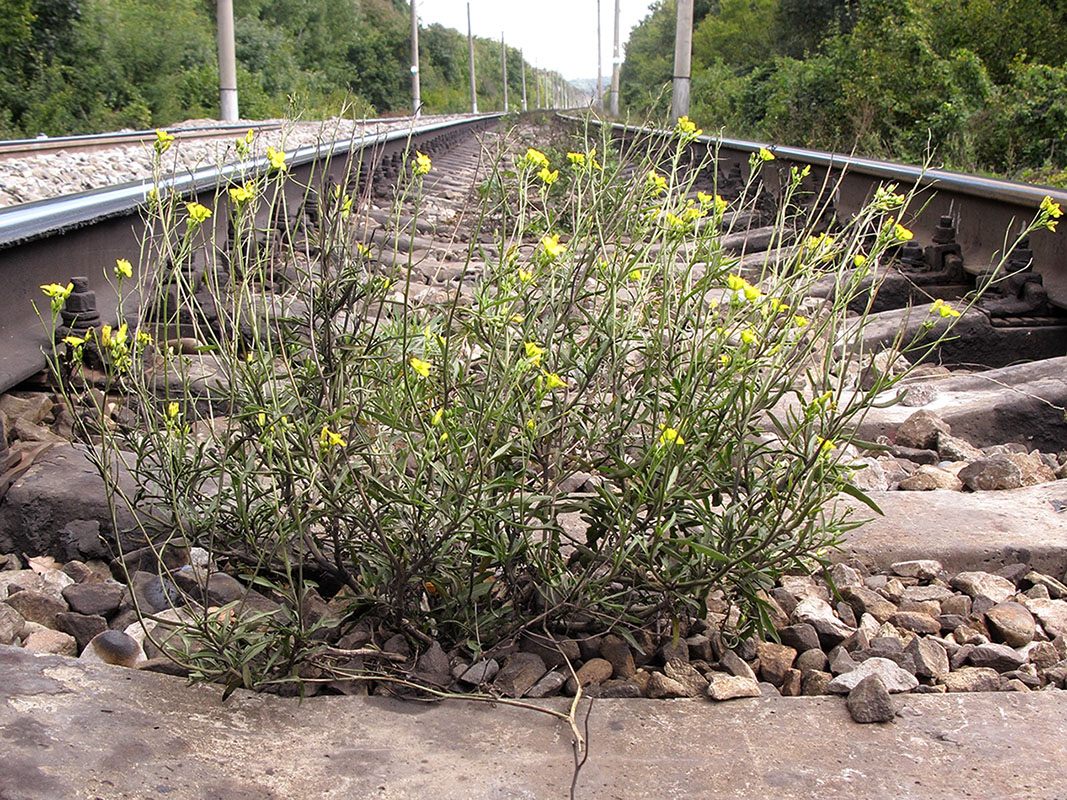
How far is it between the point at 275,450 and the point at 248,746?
680 millimetres

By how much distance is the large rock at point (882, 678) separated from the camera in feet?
7.13

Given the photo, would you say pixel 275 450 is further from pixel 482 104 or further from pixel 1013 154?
pixel 482 104

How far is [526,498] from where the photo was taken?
219 centimetres

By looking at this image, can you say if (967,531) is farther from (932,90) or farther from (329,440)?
(932,90)

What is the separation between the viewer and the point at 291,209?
7559 mm

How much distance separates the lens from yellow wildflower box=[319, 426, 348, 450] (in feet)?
6.84

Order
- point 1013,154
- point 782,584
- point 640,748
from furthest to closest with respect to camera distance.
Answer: point 1013,154, point 782,584, point 640,748

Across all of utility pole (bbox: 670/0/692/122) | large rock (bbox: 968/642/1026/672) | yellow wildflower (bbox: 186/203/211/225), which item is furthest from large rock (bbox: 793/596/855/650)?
utility pole (bbox: 670/0/692/122)

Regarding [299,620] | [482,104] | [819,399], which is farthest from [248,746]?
[482,104]

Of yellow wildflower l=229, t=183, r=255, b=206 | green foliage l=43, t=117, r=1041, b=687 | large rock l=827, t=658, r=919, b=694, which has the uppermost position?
yellow wildflower l=229, t=183, r=255, b=206

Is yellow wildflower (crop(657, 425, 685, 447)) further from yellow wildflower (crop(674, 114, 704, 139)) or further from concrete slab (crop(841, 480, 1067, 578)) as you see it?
concrete slab (crop(841, 480, 1067, 578))

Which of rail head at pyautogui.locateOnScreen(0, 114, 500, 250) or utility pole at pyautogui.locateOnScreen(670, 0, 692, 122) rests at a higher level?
utility pole at pyautogui.locateOnScreen(670, 0, 692, 122)

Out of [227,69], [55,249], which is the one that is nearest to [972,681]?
[55,249]

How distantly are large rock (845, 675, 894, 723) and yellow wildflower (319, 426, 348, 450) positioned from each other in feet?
3.62
